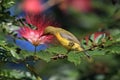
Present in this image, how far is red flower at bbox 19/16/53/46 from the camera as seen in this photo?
138 cm

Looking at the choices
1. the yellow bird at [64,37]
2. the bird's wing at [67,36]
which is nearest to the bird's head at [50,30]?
the yellow bird at [64,37]

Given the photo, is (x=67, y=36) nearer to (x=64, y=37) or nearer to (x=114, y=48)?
(x=64, y=37)

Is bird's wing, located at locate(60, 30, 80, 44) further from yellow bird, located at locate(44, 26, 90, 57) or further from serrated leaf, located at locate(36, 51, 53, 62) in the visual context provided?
serrated leaf, located at locate(36, 51, 53, 62)

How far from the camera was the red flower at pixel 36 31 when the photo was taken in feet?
4.53

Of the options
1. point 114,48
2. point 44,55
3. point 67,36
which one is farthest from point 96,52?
point 67,36

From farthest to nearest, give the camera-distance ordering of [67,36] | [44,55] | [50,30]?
[67,36] → [50,30] → [44,55]

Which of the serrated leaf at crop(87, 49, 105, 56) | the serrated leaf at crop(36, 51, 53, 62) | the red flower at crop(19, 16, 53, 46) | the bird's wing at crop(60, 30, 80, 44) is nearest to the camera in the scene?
the serrated leaf at crop(36, 51, 53, 62)

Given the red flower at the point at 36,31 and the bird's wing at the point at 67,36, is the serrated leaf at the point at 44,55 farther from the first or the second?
the bird's wing at the point at 67,36

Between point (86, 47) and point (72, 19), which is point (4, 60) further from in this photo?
point (72, 19)

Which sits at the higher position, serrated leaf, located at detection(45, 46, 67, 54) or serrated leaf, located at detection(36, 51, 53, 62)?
serrated leaf, located at detection(45, 46, 67, 54)

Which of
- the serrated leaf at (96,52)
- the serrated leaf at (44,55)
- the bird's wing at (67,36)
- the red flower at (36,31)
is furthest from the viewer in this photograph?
the bird's wing at (67,36)

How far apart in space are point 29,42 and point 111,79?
47.3 inches

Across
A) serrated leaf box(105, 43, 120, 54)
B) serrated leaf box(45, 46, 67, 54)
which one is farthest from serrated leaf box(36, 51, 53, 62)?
serrated leaf box(105, 43, 120, 54)

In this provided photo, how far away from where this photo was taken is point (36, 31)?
140cm
